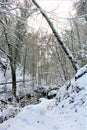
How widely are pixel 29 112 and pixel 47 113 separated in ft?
2.10

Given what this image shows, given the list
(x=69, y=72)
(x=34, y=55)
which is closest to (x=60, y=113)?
(x=69, y=72)

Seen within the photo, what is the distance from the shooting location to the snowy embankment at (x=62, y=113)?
6.36 meters

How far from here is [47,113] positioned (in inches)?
300

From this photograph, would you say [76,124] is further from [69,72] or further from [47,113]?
[69,72]

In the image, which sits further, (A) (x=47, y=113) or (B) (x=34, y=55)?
(B) (x=34, y=55)

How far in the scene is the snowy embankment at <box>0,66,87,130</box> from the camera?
250 inches

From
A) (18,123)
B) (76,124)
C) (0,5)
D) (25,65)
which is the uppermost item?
(0,5)

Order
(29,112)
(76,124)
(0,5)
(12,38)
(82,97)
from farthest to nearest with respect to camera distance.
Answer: (12,38) → (29,112) → (82,97) → (0,5) → (76,124)

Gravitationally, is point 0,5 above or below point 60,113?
above

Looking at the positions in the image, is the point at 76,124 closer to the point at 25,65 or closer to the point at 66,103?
the point at 66,103

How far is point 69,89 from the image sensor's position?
27.6 feet

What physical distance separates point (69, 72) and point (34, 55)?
1213 cm

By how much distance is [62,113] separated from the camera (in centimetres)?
717

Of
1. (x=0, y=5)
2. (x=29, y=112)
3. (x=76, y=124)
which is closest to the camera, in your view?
(x=76, y=124)
